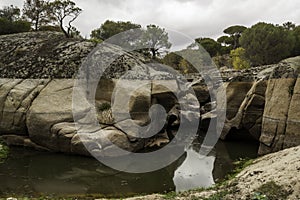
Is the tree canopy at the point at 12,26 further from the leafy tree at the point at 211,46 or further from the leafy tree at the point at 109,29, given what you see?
the leafy tree at the point at 211,46

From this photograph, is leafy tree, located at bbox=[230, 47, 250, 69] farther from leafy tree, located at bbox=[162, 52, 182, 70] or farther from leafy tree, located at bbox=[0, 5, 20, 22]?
leafy tree, located at bbox=[0, 5, 20, 22]

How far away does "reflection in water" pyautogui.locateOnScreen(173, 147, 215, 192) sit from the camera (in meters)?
11.6

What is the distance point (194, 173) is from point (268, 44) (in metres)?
30.6

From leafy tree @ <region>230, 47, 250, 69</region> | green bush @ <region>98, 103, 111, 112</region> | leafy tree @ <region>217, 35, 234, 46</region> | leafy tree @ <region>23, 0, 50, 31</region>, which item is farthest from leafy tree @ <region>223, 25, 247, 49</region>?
green bush @ <region>98, 103, 111, 112</region>

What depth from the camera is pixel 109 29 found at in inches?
1815

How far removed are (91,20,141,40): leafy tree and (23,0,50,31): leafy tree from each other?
1337cm

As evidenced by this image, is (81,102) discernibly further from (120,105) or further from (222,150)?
(222,150)

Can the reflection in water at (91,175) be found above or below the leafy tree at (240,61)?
below

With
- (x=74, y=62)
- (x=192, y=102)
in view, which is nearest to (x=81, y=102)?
(x=74, y=62)

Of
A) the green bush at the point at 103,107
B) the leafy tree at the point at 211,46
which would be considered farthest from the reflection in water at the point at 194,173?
the leafy tree at the point at 211,46

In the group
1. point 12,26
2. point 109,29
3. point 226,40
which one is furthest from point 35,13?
point 226,40

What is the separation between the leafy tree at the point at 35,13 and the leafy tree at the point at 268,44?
26.1 metres

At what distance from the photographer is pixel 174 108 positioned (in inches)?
836

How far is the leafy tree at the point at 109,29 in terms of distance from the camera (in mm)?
45719
